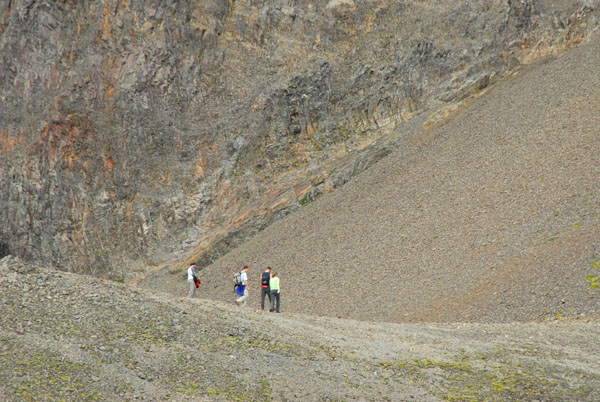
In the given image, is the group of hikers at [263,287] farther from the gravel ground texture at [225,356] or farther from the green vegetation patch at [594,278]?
the green vegetation patch at [594,278]

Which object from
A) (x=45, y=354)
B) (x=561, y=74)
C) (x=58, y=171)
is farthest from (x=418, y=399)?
(x=58, y=171)

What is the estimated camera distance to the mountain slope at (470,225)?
843 inches

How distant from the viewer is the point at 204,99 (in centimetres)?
4891

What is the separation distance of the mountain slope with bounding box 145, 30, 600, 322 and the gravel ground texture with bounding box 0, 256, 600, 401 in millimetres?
5920

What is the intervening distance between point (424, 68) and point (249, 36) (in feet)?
45.2

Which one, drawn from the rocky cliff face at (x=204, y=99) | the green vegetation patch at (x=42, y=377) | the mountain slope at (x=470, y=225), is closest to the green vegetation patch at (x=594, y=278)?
the mountain slope at (x=470, y=225)

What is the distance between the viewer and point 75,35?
51.3m

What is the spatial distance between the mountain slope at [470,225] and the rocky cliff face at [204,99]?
Result: 15.4ft

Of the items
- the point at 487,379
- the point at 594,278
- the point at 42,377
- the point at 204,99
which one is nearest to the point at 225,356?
the point at 42,377

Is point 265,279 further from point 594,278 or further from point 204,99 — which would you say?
point 204,99

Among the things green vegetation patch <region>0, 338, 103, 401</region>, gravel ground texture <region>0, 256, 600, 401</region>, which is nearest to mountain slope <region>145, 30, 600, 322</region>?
gravel ground texture <region>0, 256, 600, 401</region>

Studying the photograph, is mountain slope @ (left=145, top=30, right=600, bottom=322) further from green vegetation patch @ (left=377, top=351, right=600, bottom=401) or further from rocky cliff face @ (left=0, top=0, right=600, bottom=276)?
green vegetation patch @ (left=377, top=351, right=600, bottom=401)

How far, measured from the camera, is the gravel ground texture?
1034 centimetres

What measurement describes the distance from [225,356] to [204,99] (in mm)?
38865
